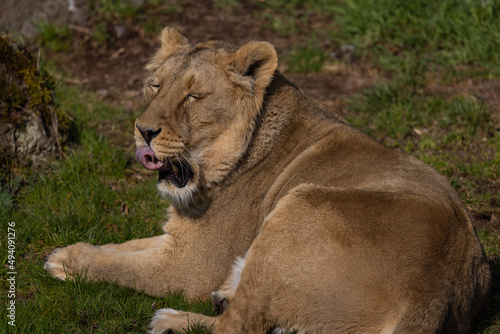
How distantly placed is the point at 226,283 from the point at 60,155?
9.29 ft

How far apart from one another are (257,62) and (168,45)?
93 cm

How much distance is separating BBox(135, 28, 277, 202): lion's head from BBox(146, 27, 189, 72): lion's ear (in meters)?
0.38

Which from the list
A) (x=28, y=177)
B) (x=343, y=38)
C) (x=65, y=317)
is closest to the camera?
(x=65, y=317)

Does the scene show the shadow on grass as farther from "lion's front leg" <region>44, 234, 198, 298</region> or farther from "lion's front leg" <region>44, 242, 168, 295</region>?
"lion's front leg" <region>44, 242, 168, 295</region>

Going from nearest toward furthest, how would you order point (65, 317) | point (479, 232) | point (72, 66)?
point (65, 317) → point (479, 232) → point (72, 66)

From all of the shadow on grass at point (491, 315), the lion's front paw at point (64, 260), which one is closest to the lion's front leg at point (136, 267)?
the lion's front paw at point (64, 260)

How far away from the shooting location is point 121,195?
19.7ft

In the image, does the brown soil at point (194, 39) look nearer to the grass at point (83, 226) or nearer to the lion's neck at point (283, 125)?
the grass at point (83, 226)

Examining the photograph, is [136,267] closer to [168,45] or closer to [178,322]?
[178,322]

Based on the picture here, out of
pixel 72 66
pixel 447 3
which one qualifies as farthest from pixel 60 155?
pixel 447 3

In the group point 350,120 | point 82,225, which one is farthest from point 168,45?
point 350,120

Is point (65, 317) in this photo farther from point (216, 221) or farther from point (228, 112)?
point (228, 112)

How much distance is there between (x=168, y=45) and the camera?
5074 millimetres

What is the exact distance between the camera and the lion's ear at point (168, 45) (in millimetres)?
5051
